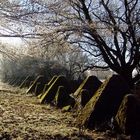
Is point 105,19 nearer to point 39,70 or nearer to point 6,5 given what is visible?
point 6,5

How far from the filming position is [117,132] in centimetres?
831

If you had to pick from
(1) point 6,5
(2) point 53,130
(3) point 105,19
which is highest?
(3) point 105,19

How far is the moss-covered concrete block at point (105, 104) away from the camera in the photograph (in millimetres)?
9031

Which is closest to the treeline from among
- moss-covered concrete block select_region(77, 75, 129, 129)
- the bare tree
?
the bare tree

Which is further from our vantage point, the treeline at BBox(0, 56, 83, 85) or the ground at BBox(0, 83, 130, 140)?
the treeline at BBox(0, 56, 83, 85)

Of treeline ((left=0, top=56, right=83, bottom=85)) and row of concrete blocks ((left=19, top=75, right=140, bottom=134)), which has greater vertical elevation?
treeline ((left=0, top=56, right=83, bottom=85))

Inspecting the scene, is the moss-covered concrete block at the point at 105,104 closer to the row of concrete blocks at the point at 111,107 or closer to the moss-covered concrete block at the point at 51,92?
the row of concrete blocks at the point at 111,107

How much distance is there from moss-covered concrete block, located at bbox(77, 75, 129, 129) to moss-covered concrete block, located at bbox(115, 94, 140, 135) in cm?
96

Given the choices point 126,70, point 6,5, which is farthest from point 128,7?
point 6,5

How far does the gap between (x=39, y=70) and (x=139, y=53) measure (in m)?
22.4

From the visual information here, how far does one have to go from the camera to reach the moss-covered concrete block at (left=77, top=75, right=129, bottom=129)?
356 inches

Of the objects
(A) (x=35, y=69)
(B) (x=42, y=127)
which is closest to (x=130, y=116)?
(B) (x=42, y=127)

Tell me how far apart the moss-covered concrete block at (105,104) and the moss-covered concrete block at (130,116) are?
96cm

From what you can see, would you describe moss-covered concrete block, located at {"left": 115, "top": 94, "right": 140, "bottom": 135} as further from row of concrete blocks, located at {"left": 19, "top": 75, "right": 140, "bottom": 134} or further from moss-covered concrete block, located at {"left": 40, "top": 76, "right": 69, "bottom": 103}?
moss-covered concrete block, located at {"left": 40, "top": 76, "right": 69, "bottom": 103}
